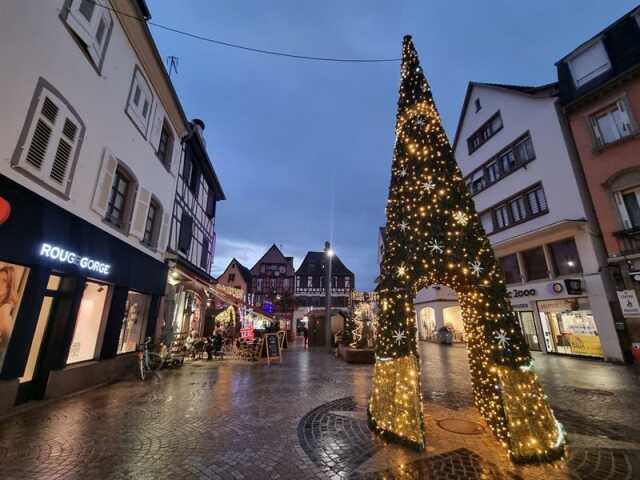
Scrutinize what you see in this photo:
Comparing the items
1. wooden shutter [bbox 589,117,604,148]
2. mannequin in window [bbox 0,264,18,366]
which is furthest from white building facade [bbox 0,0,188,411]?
wooden shutter [bbox 589,117,604,148]

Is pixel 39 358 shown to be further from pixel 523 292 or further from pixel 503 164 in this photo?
pixel 503 164

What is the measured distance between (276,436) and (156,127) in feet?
36.5

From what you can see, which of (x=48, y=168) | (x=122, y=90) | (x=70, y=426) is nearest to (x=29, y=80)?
(x=48, y=168)

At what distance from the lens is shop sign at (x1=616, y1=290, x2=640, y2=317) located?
1015cm

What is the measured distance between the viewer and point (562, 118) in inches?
514

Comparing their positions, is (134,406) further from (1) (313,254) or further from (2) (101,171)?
(1) (313,254)

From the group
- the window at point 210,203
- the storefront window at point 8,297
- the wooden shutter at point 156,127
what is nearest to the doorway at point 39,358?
the storefront window at point 8,297

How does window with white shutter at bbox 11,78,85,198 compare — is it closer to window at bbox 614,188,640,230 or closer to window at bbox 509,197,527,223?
window at bbox 614,188,640,230

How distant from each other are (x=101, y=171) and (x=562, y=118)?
18.5 m

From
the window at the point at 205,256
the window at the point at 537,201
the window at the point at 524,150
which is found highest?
the window at the point at 524,150

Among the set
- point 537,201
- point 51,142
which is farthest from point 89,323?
point 537,201

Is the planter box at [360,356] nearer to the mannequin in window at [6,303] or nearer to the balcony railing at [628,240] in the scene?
the mannequin in window at [6,303]

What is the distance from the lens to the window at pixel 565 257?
1246 centimetres

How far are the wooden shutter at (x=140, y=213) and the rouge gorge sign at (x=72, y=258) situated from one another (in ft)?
6.01
